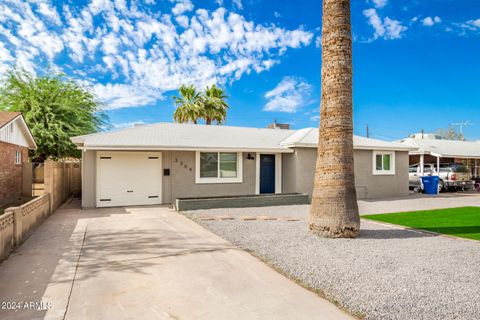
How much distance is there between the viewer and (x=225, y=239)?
725 centimetres

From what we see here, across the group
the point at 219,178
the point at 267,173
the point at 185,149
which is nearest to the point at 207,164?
the point at 219,178

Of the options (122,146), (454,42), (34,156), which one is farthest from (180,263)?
(454,42)

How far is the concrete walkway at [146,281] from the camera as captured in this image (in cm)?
368

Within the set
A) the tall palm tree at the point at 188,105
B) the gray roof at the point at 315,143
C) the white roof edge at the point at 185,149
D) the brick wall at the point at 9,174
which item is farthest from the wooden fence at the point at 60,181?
the tall palm tree at the point at 188,105

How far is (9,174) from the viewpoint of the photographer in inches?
583

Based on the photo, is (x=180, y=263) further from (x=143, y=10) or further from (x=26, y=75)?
(x=26, y=75)

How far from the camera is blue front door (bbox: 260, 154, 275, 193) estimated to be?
15039 mm

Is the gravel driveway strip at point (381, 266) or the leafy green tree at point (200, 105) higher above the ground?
the leafy green tree at point (200, 105)

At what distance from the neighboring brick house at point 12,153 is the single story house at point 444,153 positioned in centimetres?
2309

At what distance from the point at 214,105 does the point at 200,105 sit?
1429mm

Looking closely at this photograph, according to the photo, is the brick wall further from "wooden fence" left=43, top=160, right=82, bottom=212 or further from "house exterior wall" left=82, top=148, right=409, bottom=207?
"house exterior wall" left=82, top=148, right=409, bottom=207

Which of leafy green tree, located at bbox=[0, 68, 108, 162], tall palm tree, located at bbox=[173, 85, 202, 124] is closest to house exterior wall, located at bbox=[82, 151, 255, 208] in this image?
leafy green tree, located at bbox=[0, 68, 108, 162]

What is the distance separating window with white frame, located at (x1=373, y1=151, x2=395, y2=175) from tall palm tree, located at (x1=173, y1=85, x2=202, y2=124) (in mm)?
19017

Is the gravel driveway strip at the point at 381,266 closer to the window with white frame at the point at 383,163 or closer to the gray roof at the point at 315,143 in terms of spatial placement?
the gray roof at the point at 315,143
